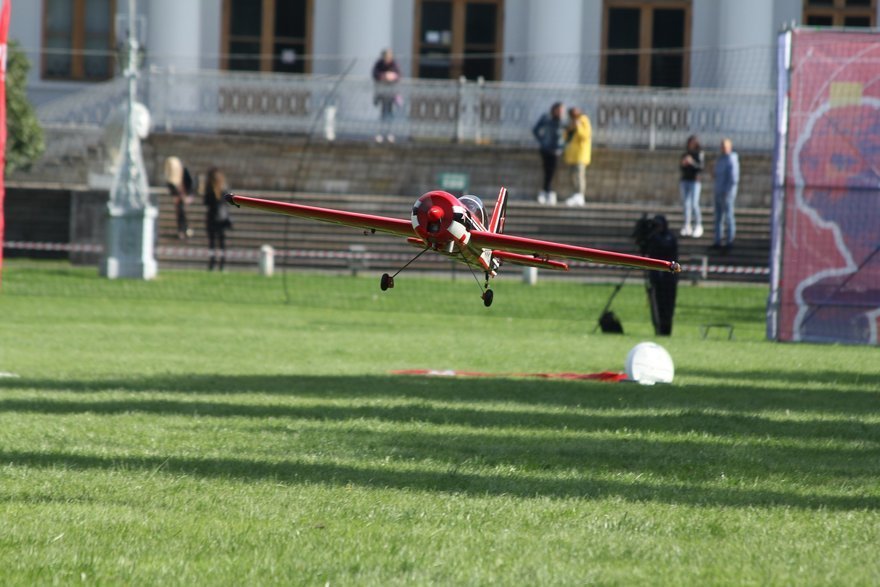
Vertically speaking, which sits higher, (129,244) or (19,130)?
(19,130)

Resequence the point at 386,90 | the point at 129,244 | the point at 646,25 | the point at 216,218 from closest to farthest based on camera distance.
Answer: the point at 216,218 → the point at 129,244 → the point at 386,90 → the point at 646,25

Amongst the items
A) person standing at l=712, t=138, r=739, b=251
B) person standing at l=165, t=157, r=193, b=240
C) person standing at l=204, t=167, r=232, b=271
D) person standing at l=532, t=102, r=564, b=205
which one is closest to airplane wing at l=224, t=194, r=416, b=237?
person standing at l=204, t=167, r=232, b=271

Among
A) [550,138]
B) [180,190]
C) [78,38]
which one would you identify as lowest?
[180,190]

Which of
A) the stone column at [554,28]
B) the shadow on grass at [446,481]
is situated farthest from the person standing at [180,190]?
the shadow on grass at [446,481]

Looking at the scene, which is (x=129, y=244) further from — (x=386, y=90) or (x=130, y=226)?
(x=386, y=90)

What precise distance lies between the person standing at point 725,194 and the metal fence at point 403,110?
693 cm

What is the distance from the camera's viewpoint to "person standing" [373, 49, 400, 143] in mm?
42531

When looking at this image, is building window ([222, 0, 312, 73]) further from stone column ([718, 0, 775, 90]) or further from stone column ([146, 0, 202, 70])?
stone column ([718, 0, 775, 90])

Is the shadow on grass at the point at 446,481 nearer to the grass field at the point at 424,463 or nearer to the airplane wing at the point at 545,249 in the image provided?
the grass field at the point at 424,463

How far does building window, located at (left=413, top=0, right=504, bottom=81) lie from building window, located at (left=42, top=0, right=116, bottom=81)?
30.3 ft

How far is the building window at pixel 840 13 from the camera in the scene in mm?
47219

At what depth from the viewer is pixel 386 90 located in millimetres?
42938

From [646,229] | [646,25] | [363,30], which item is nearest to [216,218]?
[363,30]

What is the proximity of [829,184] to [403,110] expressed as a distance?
828 inches
